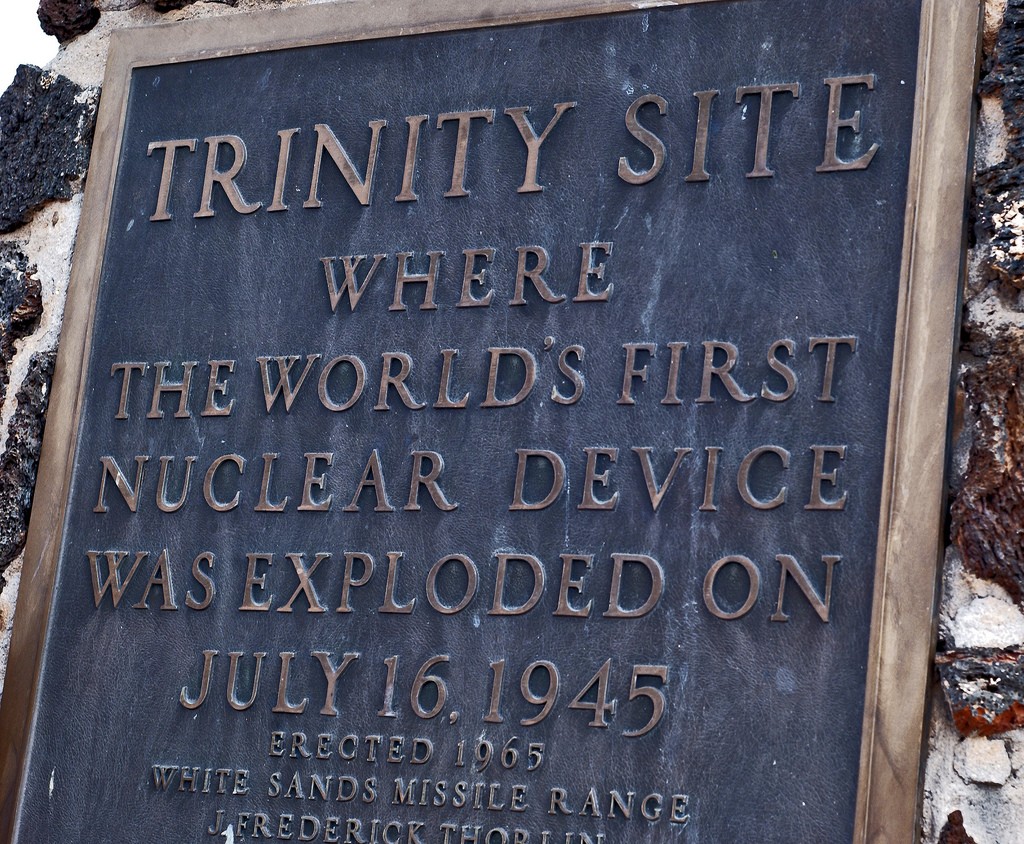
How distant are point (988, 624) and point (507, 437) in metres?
0.86

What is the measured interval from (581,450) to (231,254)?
0.87 meters

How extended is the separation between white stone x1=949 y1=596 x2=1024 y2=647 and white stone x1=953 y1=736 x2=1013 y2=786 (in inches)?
5.7

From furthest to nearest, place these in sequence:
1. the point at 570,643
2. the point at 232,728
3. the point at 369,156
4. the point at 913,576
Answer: the point at 369,156 < the point at 232,728 < the point at 570,643 < the point at 913,576

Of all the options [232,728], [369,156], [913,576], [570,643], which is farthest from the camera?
[369,156]

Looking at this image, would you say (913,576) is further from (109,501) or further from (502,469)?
(109,501)

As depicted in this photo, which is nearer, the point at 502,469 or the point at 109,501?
the point at 502,469

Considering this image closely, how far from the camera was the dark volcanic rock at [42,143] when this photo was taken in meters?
3.36

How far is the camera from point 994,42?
8.61ft

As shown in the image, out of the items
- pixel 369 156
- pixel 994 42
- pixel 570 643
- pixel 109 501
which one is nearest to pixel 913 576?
pixel 570 643

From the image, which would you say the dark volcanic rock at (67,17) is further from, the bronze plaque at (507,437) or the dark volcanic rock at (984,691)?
the dark volcanic rock at (984,691)

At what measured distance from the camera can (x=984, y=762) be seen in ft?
7.64

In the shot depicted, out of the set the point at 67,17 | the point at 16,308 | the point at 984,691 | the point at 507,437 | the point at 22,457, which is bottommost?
the point at 984,691

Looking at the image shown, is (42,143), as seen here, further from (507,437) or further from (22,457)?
(507,437)

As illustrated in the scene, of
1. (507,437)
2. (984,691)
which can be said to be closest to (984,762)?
(984,691)
